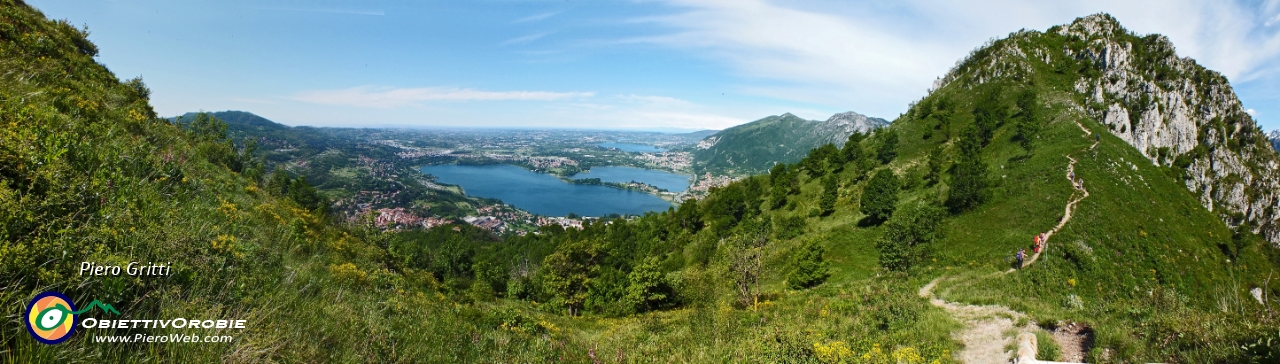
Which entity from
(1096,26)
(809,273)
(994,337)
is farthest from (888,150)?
(994,337)

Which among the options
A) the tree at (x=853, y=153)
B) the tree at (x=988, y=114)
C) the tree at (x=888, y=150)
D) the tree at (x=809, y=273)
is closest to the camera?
the tree at (x=809, y=273)

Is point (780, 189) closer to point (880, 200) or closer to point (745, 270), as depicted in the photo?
point (880, 200)

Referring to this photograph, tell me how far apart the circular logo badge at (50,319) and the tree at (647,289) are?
17709 millimetres

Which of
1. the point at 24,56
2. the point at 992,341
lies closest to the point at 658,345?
the point at 992,341

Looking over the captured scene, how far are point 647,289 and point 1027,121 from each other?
50194 millimetres

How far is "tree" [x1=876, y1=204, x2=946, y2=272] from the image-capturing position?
21.7 meters

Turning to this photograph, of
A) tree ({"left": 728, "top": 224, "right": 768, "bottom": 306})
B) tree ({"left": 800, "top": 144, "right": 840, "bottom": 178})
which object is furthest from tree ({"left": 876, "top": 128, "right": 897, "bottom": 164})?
tree ({"left": 728, "top": 224, "right": 768, "bottom": 306})

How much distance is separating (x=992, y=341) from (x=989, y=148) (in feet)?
156

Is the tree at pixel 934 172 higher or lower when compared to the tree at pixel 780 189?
higher

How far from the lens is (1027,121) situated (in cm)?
4534

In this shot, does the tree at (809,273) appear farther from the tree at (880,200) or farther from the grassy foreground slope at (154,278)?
the grassy foreground slope at (154,278)

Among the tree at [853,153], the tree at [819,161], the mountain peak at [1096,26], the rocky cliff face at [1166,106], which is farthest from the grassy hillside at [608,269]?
the mountain peak at [1096,26]

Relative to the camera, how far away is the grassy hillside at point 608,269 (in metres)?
3.68

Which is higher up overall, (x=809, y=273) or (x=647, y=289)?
(x=809, y=273)
